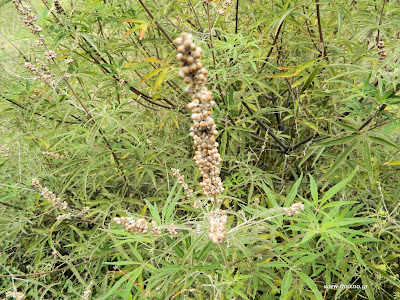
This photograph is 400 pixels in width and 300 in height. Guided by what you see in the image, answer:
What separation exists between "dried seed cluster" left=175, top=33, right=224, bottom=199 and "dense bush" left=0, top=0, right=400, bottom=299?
99mm

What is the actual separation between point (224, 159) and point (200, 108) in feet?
5.34

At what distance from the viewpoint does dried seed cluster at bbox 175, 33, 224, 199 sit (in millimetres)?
684

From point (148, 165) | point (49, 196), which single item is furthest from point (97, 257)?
point (148, 165)

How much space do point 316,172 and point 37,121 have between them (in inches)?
109

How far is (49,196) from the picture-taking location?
189 centimetres

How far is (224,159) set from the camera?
237 cm

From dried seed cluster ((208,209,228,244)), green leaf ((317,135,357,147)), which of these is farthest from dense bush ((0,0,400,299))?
dried seed cluster ((208,209,228,244))

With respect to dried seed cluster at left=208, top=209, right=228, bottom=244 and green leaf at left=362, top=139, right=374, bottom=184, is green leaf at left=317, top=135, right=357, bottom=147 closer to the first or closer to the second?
green leaf at left=362, top=139, right=374, bottom=184

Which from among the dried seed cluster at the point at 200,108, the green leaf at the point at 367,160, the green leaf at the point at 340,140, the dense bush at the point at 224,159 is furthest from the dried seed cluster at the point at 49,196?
the green leaf at the point at 367,160

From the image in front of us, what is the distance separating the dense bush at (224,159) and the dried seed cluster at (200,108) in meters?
0.10

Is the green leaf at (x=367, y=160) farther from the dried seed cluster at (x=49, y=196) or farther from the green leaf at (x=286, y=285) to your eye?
the dried seed cluster at (x=49, y=196)

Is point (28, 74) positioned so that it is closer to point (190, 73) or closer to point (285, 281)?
point (190, 73)

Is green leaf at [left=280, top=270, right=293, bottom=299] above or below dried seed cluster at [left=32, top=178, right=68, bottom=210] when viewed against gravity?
below

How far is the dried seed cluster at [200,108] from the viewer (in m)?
Result: 0.68
